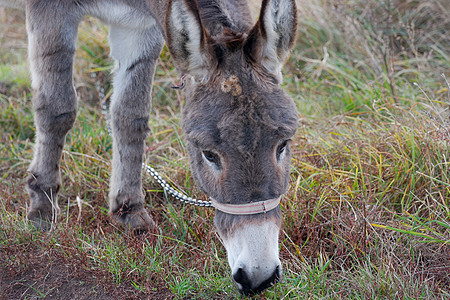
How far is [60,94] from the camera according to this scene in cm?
289

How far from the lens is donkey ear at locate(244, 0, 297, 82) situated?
2.12 meters

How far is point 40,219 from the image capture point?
2994mm

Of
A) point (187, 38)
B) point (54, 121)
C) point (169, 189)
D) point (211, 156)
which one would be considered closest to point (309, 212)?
point (169, 189)

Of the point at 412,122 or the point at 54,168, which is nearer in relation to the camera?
the point at 54,168

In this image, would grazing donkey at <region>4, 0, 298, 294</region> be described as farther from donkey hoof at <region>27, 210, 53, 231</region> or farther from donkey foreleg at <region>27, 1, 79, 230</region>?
donkey hoof at <region>27, 210, 53, 231</region>

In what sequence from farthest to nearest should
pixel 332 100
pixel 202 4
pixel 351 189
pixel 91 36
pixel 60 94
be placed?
1. pixel 91 36
2. pixel 332 100
3. pixel 351 189
4. pixel 60 94
5. pixel 202 4

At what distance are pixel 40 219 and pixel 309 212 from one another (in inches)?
63.9

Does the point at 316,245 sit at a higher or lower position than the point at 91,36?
lower

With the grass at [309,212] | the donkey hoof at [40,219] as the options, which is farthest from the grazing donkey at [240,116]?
the donkey hoof at [40,219]

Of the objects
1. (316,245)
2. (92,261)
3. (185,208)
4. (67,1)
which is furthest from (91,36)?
(316,245)

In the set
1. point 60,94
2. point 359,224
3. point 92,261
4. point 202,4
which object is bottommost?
point 92,261

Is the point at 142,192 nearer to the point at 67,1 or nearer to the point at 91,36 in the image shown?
the point at 67,1

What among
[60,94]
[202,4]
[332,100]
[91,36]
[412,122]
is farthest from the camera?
[91,36]

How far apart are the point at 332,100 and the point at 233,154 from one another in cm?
253
